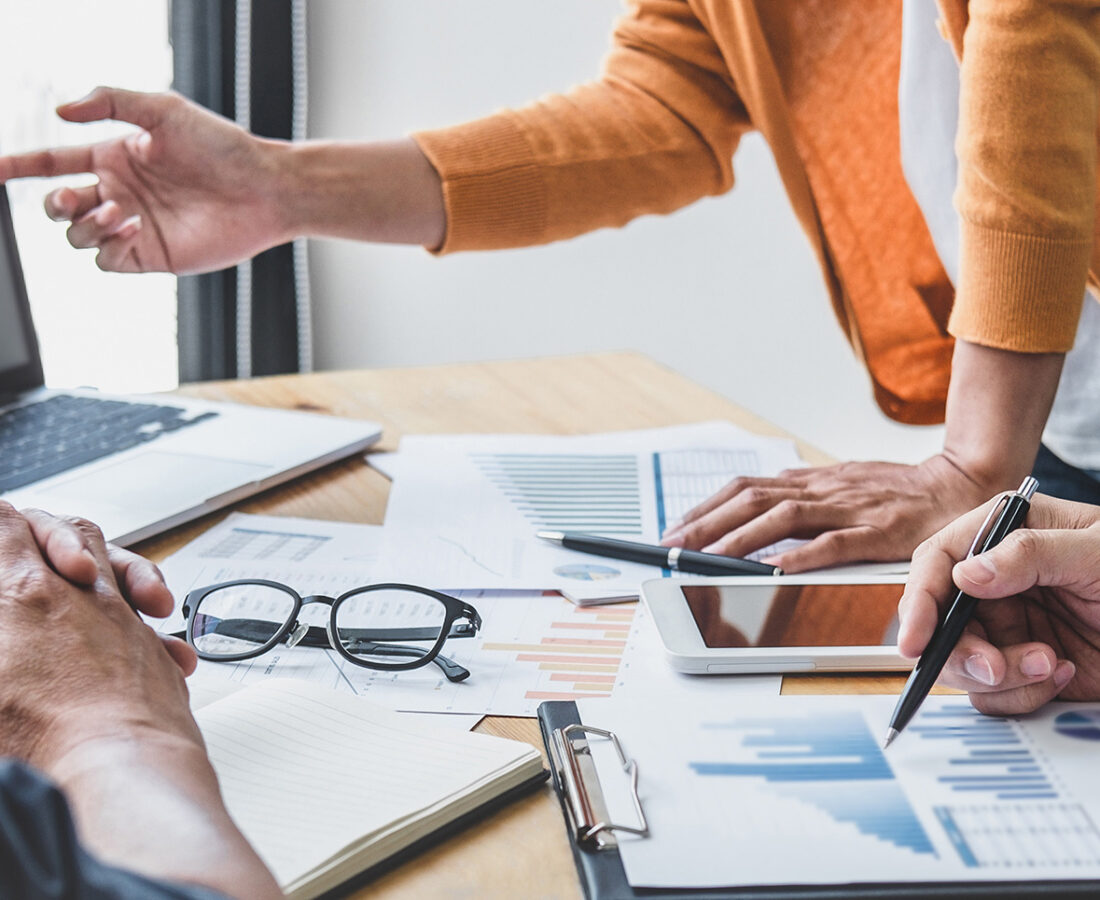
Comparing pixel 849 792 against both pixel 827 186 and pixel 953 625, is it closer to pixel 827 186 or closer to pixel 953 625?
pixel 953 625

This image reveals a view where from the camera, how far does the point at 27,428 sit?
3.19 ft

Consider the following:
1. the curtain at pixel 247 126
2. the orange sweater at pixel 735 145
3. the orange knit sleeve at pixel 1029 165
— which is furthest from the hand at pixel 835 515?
the curtain at pixel 247 126

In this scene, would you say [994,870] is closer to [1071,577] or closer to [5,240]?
[1071,577]

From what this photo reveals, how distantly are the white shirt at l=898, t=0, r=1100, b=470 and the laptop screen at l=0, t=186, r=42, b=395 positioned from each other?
82 centimetres

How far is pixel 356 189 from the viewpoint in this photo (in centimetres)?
100

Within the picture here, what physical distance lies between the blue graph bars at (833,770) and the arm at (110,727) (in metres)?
0.21

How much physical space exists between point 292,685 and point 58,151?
0.60 m

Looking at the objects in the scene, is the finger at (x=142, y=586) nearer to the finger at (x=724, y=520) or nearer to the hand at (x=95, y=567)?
the hand at (x=95, y=567)

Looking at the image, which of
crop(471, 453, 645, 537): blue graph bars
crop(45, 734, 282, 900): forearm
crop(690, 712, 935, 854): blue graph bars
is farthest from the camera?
crop(471, 453, 645, 537): blue graph bars

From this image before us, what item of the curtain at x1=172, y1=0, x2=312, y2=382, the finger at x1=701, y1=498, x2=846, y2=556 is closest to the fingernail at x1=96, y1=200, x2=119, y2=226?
the finger at x1=701, y1=498, x2=846, y2=556

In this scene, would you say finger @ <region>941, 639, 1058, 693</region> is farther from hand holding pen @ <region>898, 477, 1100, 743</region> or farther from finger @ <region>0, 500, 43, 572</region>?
finger @ <region>0, 500, 43, 572</region>

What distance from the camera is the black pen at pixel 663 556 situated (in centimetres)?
73

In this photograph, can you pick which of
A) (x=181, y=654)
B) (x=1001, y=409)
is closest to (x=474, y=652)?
(x=181, y=654)

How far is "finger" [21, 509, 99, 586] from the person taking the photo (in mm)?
518
